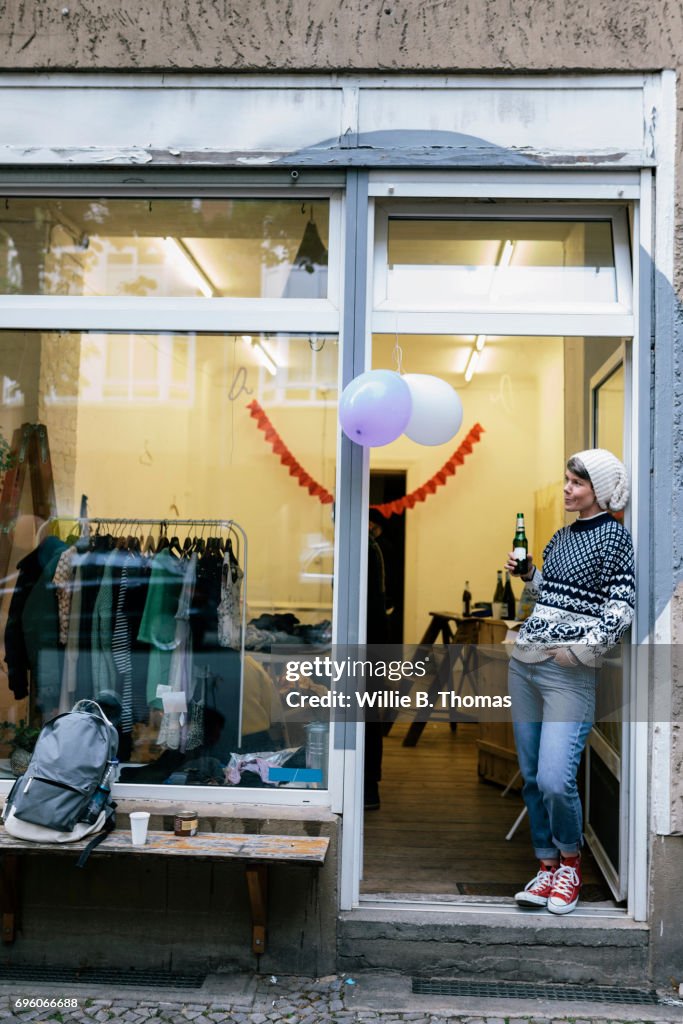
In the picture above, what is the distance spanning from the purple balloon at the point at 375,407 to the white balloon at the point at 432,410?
0.45ft

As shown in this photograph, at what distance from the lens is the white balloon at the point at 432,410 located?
151 inches

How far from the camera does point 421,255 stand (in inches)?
160

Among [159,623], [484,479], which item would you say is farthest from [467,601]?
[159,623]

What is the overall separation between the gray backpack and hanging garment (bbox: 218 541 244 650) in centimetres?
72

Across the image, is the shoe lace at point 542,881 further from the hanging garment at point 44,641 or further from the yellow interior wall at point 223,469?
the hanging garment at point 44,641

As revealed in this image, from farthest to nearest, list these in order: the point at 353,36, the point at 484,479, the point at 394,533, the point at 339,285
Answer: the point at 394,533, the point at 484,479, the point at 339,285, the point at 353,36

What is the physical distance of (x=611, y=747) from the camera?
4.07 meters

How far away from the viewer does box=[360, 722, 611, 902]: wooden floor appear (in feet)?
13.4

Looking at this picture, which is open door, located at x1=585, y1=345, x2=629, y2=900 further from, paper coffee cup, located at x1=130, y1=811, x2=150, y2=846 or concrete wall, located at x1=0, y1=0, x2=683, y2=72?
paper coffee cup, located at x1=130, y1=811, x2=150, y2=846

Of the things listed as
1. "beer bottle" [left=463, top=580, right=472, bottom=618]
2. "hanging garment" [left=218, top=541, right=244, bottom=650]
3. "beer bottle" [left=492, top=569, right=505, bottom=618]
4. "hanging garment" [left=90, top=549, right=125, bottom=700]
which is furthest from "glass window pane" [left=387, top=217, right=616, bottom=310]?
"beer bottle" [left=463, top=580, right=472, bottom=618]

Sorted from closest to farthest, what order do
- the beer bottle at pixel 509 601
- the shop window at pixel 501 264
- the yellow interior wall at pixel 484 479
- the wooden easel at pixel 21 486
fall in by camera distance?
1. the shop window at pixel 501 264
2. the wooden easel at pixel 21 486
3. the beer bottle at pixel 509 601
4. the yellow interior wall at pixel 484 479

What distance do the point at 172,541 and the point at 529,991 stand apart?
7.81 ft

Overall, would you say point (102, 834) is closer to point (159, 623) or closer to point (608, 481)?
point (159, 623)

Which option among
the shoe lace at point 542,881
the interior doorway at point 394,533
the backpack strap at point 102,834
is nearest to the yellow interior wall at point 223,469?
the backpack strap at point 102,834
